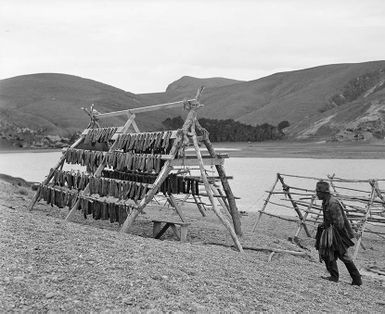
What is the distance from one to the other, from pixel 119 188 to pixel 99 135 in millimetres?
2573

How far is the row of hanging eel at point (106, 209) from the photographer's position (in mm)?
11164

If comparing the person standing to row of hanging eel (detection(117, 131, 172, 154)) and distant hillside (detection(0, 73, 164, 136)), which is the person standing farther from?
distant hillside (detection(0, 73, 164, 136))

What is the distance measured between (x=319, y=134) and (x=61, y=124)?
47609mm

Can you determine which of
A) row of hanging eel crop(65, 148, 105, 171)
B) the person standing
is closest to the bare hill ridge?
row of hanging eel crop(65, 148, 105, 171)

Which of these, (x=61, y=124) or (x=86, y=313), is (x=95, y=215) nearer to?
(x=86, y=313)

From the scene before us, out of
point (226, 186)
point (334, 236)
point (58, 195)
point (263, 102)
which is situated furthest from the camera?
point (263, 102)

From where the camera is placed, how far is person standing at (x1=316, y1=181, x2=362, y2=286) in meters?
8.12

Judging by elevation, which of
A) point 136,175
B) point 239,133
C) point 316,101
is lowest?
point 136,175

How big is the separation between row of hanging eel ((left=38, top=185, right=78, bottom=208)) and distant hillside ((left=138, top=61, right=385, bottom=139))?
68.6 m

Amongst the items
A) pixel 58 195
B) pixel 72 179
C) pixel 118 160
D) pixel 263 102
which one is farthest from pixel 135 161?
pixel 263 102

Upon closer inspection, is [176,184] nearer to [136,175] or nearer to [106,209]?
[136,175]

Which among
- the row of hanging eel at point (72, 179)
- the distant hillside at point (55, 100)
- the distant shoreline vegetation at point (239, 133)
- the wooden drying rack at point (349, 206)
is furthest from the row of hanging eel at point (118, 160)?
A: the distant shoreline vegetation at point (239, 133)

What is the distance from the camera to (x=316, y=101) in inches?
5394

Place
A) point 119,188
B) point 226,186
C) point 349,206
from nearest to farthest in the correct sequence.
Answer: point 119,188 < point 226,186 < point 349,206
